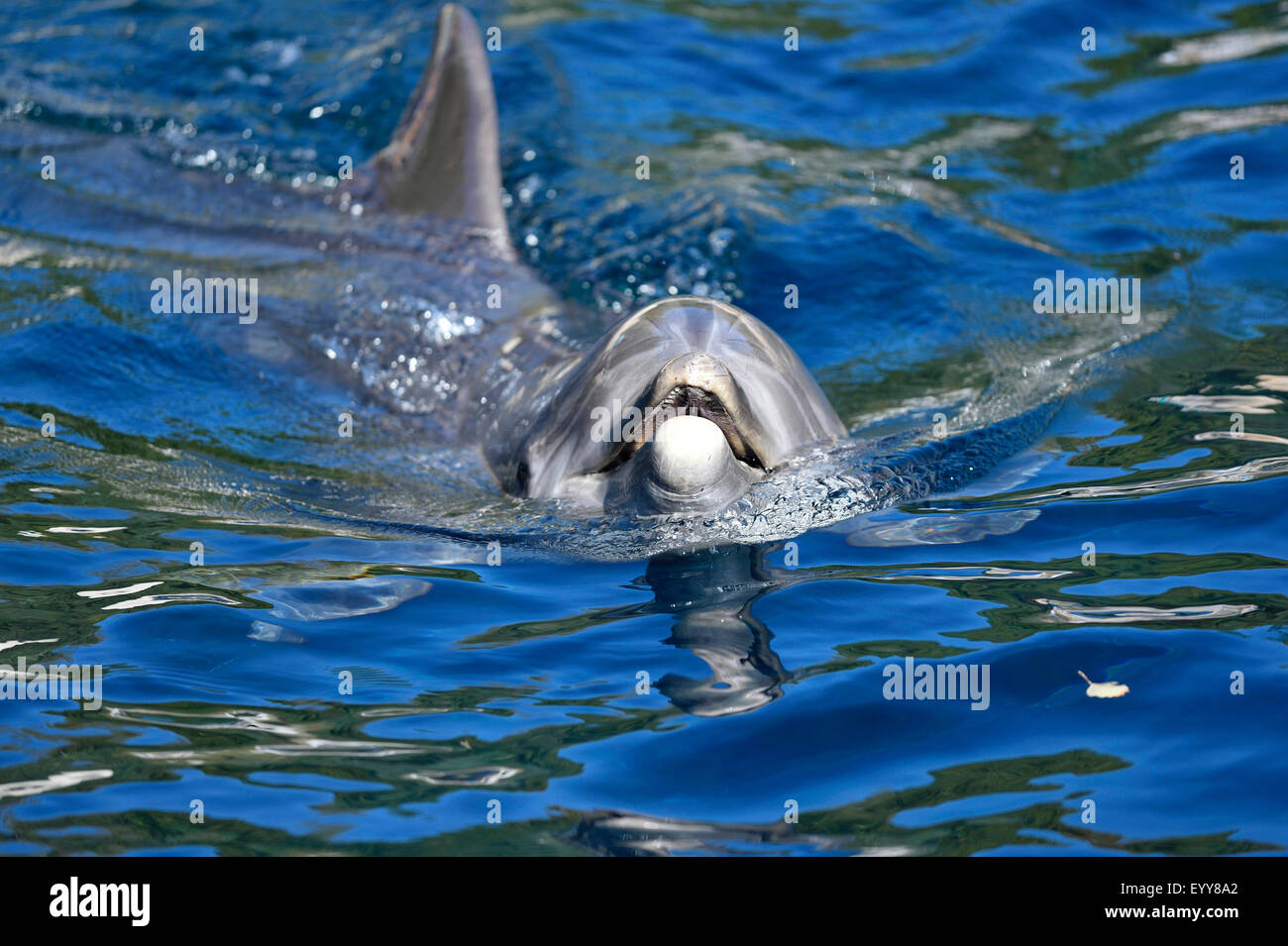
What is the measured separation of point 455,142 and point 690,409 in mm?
3819

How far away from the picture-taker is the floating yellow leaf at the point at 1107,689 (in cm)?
408

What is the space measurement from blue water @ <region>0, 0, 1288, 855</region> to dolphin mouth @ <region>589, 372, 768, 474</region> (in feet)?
0.99

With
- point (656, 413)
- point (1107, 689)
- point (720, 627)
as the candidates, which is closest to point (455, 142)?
point (656, 413)

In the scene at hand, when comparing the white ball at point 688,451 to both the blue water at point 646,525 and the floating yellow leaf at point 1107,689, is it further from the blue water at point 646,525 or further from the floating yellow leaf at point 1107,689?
the floating yellow leaf at point 1107,689

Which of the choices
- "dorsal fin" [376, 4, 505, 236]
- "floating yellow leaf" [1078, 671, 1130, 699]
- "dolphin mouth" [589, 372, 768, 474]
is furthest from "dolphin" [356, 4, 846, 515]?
"dorsal fin" [376, 4, 505, 236]

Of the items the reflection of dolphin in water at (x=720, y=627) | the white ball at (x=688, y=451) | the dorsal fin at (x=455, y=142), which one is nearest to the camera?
the reflection of dolphin in water at (x=720, y=627)

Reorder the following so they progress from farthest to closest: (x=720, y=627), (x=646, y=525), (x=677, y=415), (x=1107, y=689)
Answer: (x=646, y=525)
(x=677, y=415)
(x=720, y=627)
(x=1107, y=689)

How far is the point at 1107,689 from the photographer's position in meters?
4.10

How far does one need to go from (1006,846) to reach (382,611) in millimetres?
2271

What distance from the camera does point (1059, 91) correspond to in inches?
434

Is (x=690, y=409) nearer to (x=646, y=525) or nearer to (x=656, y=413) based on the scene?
(x=656, y=413)

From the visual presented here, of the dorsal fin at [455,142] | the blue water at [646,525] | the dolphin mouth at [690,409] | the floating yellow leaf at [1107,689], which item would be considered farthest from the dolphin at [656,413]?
the dorsal fin at [455,142]

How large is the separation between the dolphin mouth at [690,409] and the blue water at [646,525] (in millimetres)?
301
